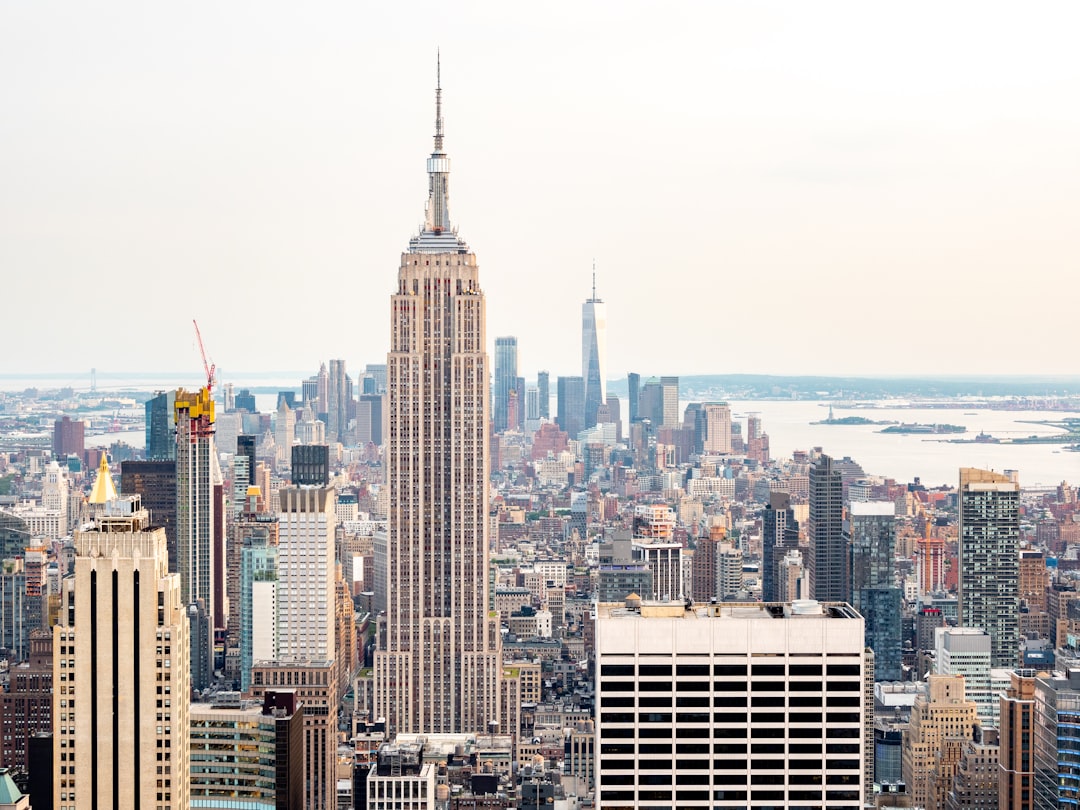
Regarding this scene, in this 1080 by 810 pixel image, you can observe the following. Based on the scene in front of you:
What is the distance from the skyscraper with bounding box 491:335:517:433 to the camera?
2399 cm

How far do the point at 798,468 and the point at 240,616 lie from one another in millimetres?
8010

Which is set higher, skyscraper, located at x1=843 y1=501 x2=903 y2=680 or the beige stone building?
skyscraper, located at x1=843 y1=501 x2=903 y2=680

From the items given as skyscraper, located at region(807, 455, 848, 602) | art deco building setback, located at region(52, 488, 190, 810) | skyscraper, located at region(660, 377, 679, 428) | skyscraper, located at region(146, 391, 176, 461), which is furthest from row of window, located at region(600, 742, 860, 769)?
skyscraper, located at region(807, 455, 848, 602)

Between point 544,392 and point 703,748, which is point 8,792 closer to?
point 703,748

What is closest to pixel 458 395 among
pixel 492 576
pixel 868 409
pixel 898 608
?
pixel 492 576

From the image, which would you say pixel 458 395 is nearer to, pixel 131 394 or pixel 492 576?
pixel 492 576

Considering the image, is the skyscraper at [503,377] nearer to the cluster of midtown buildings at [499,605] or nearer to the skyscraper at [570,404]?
the cluster of midtown buildings at [499,605]

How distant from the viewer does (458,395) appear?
25.4 metres

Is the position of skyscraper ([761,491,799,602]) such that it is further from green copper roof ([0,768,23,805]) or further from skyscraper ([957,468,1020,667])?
green copper roof ([0,768,23,805])

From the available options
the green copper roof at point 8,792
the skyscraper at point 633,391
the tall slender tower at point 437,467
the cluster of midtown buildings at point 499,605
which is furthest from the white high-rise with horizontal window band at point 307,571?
the green copper roof at point 8,792

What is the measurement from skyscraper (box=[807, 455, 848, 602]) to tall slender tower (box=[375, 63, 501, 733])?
4.88m

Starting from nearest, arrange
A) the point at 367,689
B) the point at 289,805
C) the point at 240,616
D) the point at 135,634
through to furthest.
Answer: the point at 135,634
the point at 289,805
the point at 240,616
the point at 367,689

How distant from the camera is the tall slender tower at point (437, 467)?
25156mm

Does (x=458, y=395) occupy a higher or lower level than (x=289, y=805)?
higher
